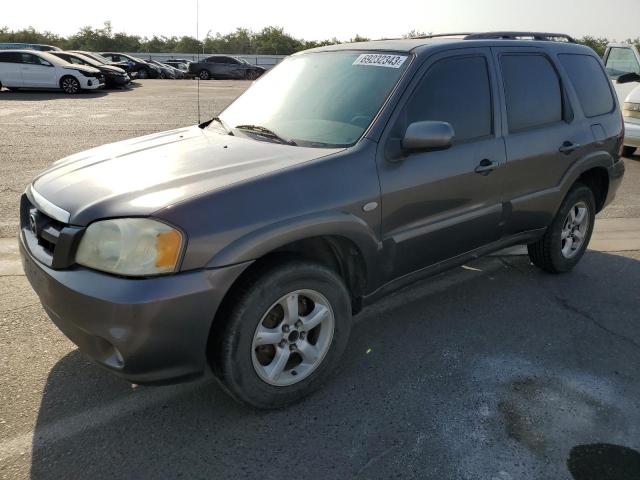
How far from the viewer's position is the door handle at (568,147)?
4090 millimetres

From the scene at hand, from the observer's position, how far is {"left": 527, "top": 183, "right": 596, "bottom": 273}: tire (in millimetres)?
4410

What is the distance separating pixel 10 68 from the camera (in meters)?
18.6

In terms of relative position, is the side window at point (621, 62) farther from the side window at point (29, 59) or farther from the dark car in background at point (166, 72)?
the dark car in background at point (166, 72)

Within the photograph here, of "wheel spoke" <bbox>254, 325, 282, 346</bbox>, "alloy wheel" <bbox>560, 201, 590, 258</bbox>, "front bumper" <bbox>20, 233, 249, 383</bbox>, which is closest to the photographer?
"front bumper" <bbox>20, 233, 249, 383</bbox>

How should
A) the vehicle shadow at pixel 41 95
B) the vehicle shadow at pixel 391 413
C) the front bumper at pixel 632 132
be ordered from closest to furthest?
the vehicle shadow at pixel 391 413 < the front bumper at pixel 632 132 < the vehicle shadow at pixel 41 95

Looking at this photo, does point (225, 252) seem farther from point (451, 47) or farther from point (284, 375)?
point (451, 47)

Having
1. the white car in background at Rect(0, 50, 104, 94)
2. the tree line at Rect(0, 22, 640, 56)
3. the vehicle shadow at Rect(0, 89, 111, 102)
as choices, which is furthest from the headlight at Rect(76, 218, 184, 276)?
the tree line at Rect(0, 22, 640, 56)

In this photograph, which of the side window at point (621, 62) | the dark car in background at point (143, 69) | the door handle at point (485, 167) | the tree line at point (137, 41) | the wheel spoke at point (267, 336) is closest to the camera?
the wheel spoke at point (267, 336)

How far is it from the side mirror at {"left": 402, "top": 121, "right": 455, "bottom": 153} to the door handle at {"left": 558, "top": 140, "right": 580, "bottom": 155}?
60.9 inches

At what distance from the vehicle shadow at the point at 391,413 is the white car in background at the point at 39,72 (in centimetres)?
1853

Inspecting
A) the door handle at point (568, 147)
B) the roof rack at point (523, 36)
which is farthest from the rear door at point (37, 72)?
the door handle at point (568, 147)

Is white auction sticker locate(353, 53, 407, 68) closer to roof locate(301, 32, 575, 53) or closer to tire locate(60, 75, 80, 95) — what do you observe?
roof locate(301, 32, 575, 53)

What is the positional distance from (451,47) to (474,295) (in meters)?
1.85

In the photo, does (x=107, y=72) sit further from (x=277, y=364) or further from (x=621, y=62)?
(x=277, y=364)
